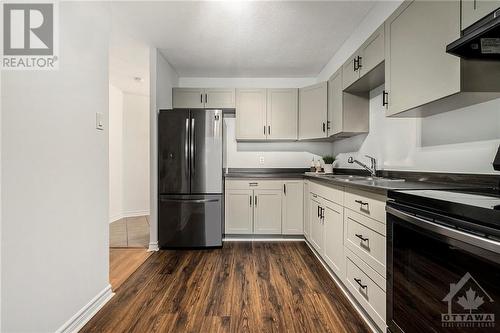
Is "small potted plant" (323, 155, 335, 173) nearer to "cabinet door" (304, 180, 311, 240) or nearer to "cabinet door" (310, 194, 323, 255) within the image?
"cabinet door" (304, 180, 311, 240)

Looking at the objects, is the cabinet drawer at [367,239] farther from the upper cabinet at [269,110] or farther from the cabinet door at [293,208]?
the upper cabinet at [269,110]

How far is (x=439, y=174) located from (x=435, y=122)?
0.38 meters

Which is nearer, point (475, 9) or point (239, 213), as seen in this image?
point (475, 9)

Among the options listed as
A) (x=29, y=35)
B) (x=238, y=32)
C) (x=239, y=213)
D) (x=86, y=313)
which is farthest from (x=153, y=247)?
(x=238, y=32)

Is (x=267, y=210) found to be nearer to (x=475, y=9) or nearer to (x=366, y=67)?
(x=366, y=67)

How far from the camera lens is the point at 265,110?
3635 millimetres

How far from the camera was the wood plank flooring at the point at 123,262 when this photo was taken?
7.42 feet

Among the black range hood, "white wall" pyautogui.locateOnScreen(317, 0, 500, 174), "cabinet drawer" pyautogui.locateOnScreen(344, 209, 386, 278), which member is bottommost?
"cabinet drawer" pyautogui.locateOnScreen(344, 209, 386, 278)

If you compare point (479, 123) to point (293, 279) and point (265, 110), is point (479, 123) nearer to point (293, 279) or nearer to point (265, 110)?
point (293, 279)

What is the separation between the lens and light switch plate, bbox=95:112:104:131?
1.77 meters

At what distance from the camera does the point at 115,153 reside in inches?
182

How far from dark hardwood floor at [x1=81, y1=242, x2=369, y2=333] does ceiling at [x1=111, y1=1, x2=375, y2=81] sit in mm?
2531

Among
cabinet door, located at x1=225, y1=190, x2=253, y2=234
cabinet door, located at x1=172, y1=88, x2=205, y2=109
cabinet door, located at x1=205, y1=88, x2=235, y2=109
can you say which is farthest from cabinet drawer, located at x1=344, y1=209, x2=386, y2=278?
cabinet door, located at x1=172, y1=88, x2=205, y2=109

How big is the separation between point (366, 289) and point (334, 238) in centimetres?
61
